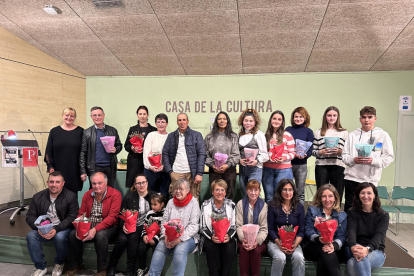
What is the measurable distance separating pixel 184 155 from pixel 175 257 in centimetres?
110

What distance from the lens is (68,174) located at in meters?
3.35

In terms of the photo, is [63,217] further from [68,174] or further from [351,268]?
[351,268]

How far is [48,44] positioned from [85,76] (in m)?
1.29

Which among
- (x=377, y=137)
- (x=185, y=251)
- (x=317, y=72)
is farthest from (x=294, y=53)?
(x=185, y=251)

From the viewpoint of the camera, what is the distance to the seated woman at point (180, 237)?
2645 mm

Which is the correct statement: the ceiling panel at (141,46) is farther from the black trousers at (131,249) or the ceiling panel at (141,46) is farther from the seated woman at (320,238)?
the seated woman at (320,238)

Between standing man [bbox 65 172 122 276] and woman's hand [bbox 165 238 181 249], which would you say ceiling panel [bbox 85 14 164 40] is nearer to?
standing man [bbox 65 172 122 276]

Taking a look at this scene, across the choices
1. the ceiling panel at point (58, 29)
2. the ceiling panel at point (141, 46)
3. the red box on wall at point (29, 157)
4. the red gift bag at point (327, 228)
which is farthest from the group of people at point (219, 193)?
the ceiling panel at point (58, 29)

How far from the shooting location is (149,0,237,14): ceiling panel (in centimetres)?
371

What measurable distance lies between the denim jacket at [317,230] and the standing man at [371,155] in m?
0.48

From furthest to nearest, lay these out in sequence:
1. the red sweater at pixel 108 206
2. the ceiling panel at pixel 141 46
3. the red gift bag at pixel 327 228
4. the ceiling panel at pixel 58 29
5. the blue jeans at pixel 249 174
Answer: the ceiling panel at pixel 141 46 < the ceiling panel at pixel 58 29 < the blue jeans at pixel 249 174 < the red sweater at pixel 108 206 < the red gift bag at pixel 327 228

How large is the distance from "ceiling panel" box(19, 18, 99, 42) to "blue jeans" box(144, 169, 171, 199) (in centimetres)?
264

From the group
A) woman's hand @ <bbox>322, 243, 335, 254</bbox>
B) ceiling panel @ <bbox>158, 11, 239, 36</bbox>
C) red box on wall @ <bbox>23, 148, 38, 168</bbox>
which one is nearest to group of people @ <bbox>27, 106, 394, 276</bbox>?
woman's hand @ <bbox>322, 243, 335, 254</bbox>

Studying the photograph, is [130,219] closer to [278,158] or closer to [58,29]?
[278,158]
